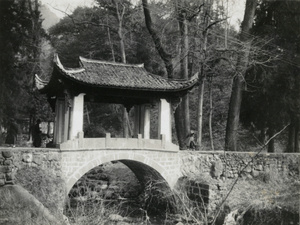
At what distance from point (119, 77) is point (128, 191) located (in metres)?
6.03

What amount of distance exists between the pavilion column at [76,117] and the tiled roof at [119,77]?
819mm

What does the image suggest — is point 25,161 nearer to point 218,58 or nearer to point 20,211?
point 20,211

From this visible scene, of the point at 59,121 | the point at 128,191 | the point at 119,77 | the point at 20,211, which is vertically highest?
the point at 119,77

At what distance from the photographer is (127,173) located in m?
18.4

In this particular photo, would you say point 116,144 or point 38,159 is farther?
point 116,144

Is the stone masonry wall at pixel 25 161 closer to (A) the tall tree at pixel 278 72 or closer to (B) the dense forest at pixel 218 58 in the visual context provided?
(B) the dense forest at pixel 218 58

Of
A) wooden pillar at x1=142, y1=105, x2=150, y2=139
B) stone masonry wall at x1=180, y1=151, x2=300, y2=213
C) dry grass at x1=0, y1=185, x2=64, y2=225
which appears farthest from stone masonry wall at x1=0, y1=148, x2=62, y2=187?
stone masonry wall at x1=180, y1=151, x2=300, y2=213

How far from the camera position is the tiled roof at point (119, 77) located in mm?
12078

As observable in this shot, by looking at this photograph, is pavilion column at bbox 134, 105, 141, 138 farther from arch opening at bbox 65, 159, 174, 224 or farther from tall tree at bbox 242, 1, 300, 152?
tall tree at bbox 242, 1, 300, 152

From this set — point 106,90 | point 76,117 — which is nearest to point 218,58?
point 106,90

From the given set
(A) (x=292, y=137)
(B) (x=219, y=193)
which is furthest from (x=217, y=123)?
(B) (x=219, y=193)

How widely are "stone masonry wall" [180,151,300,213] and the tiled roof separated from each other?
8.97 ft

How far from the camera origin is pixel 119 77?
43.0 feet

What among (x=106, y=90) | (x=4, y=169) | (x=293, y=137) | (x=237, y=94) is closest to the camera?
(x=4, y=169)
